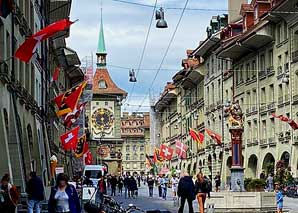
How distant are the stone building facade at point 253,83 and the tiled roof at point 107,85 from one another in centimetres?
8844

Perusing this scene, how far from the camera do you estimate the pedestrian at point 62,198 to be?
1414 centimetres

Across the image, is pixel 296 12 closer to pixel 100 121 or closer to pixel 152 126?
pixel 152 126

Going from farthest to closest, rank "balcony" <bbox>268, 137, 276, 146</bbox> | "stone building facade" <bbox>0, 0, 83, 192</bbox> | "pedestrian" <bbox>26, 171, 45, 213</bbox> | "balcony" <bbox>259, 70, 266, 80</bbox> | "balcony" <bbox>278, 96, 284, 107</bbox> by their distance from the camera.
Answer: "balcony" <bbox>259, 70, 266, 80</bbox> < "balcony" <bbox>268, 137, 276, 146</bbox> < "balcony" <bbox>278, 96, 284, 107</bbox> < "stone building facade" <bbox>0, 0, 83, 192</bbox> < "pedestrian" <bbox>26, 171, 45, 213</bbox>

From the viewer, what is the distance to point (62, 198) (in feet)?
46.4

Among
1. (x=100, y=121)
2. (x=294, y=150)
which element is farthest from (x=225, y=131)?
(x=100, y=121)

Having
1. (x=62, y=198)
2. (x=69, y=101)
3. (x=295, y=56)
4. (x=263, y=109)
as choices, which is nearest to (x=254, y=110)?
(x=263, y=109)

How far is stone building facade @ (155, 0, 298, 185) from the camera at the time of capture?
57950mm

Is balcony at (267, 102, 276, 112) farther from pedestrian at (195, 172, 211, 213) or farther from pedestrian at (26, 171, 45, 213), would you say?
pedestrian at (26, 171, 45, 213)

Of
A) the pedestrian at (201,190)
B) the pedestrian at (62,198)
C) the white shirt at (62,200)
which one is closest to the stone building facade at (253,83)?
the pedestrian at (201,190)

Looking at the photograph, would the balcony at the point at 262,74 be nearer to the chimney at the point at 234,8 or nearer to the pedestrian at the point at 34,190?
the chimney at the point at 234,8

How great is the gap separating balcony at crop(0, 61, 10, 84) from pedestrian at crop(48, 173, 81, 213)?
1337 cm

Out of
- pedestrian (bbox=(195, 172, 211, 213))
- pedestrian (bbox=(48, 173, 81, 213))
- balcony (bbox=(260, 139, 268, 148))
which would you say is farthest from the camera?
balcony (bbox=(260, 139, 268, 148))

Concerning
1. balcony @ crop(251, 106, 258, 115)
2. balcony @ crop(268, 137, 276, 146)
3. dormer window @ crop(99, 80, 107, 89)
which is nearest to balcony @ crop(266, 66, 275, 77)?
balcony @ crop(251, 106, 258, 115)

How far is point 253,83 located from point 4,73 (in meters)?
41.7
